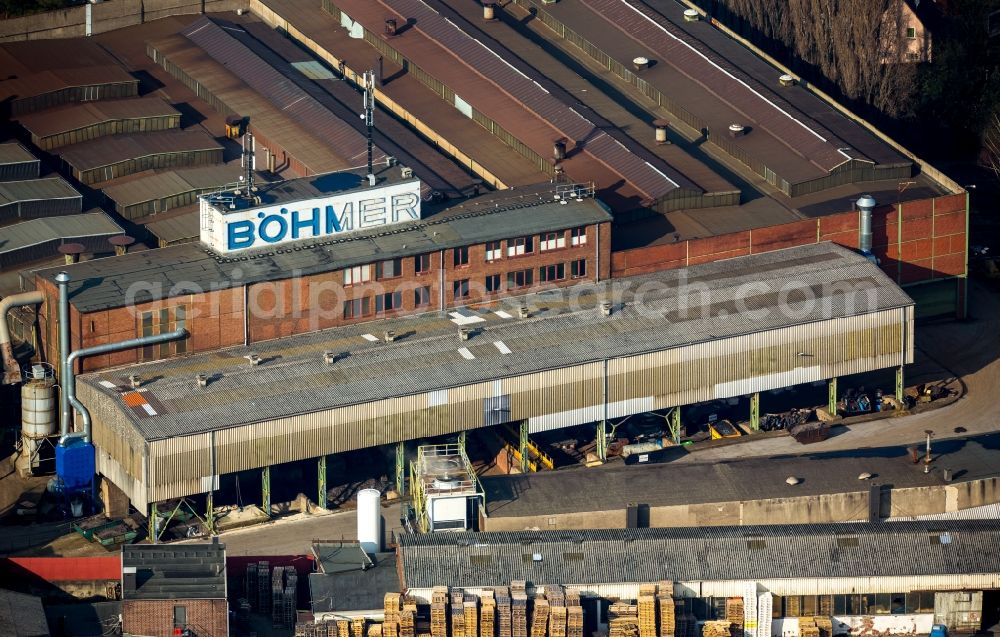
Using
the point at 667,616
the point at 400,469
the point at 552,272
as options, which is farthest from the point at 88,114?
the point at 667,616

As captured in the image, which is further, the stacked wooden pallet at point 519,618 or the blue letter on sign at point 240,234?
the blue letter on sign at point 240,234

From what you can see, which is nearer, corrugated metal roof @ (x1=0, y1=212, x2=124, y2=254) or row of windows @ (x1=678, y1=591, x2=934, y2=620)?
row of windows @ (x1=678, y1=591, x2=934, y2=620)

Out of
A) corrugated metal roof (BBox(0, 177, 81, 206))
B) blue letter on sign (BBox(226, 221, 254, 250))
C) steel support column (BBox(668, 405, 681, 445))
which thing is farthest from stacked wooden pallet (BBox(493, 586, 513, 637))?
corrugated metal roof (BBox(0, 177, 81, 206))

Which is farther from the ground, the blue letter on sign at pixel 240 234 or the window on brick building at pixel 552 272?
the blue letter on sign at pixel 240 234

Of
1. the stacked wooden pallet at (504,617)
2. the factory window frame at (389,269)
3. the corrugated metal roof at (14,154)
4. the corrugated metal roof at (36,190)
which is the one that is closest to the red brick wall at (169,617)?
the stacked wooden pallet at (504,617)

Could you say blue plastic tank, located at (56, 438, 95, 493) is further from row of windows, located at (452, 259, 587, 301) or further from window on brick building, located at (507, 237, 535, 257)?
window on brick building, located at (507, 237, 535, 257)

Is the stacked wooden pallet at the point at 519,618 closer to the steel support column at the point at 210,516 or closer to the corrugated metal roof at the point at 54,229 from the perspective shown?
the steel support column at the point at 210,516
